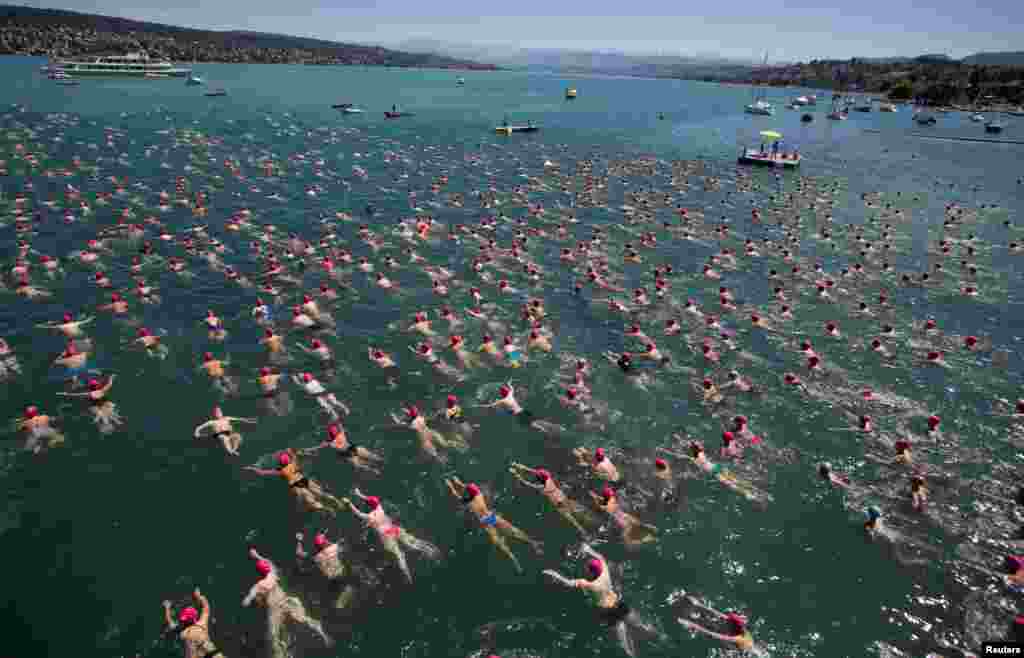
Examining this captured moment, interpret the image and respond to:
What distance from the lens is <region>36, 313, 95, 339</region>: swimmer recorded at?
26.9 metres

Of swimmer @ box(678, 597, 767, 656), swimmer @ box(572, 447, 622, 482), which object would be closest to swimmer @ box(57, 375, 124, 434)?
swimmer @ box(572, 447, 622, 482)

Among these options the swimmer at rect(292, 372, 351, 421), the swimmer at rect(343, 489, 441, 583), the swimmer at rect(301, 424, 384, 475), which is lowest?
the swimmer at rect(343, 489, 441, 583)

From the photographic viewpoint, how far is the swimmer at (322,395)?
73.6 ft

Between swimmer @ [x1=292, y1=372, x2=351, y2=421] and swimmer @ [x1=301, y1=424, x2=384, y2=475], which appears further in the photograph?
swimmer @ [x1=292, y1=372, x2=351, y2=421]

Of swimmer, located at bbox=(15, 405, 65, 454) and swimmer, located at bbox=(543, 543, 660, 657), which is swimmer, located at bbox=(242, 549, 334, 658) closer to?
swimmer, located at bbox=(543, 543, 660, 657)

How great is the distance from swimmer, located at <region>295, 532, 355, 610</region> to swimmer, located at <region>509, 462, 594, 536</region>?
631 centimetres

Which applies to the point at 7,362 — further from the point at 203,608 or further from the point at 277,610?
the point at 277,610

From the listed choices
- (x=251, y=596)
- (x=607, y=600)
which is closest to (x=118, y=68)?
(x=251, y=596)

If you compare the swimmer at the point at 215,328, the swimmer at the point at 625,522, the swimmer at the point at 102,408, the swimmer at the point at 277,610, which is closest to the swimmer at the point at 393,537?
the swimmer at the point at 277,610

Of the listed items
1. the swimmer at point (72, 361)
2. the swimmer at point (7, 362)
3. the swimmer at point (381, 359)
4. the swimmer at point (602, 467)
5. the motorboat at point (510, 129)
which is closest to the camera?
the swimmer at point (602, 467)

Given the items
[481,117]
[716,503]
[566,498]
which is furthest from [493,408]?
[481,117]

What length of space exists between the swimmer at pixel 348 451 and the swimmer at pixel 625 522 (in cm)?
782

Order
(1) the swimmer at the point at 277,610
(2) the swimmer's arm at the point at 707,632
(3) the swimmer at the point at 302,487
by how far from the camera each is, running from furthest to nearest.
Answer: (3) the swimmer at the point at 302,487, (2) the swimmer's arm at the point at 707,632, (1) the swimmer at the point at 277,610

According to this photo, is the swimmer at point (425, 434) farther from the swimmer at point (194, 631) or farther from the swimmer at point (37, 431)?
the swimmer at point (37, 431)
